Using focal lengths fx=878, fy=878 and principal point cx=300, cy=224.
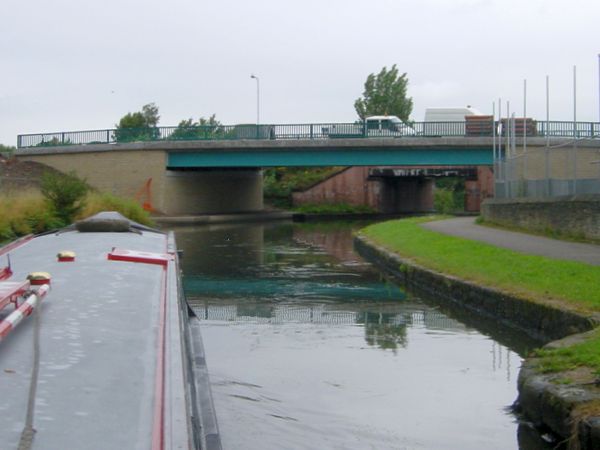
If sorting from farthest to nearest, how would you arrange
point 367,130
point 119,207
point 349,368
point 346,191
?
1. point 346,191
2. point 367,130
3. point 119,207
4. point 349,368

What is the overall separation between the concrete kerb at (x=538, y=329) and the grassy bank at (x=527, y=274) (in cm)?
15

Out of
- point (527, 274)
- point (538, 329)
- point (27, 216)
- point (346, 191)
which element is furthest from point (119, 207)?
point (346, 191)

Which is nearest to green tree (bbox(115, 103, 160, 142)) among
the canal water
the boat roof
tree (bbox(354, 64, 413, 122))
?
tree (bbox(354, 64, 413, 122))

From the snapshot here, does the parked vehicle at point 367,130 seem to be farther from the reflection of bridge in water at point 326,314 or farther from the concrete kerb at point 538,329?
the reflection of bridge in water at point 326,314

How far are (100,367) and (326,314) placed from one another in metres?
7.88

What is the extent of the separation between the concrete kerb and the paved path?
2.03 meters

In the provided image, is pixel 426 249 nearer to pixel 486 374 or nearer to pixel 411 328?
pixel 411 328

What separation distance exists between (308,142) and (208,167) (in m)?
6.57

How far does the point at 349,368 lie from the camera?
8586 millimetres

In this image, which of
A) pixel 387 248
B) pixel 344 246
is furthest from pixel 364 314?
pixel 344 246

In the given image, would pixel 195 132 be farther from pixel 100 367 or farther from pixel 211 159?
pixel 100 367

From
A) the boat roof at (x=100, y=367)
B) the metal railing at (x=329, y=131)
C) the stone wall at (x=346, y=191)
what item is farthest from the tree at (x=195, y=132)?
the boat roof at (x=100, y=367)

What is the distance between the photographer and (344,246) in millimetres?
25922

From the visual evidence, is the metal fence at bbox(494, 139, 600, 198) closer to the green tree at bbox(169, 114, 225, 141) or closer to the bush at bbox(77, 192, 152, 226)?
the bush at bbox(77, 192, 152, 226)
